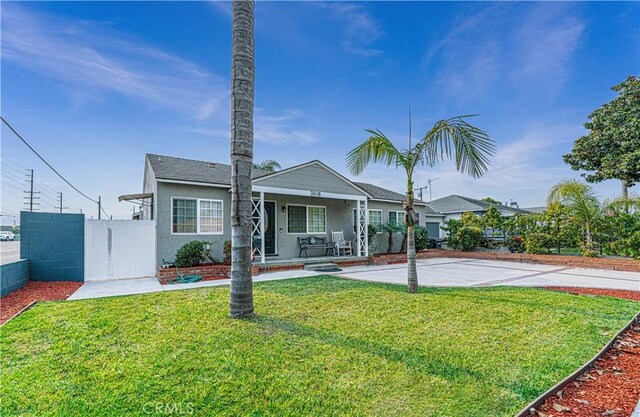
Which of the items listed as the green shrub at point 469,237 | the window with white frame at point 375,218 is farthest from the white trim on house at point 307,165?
the green shrub at point 469,237

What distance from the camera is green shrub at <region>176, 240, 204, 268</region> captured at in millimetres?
9812

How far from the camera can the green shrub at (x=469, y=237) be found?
17059 millimetres

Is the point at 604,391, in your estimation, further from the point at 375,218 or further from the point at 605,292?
the point at 375,218

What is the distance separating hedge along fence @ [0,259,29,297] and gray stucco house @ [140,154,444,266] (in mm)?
3263

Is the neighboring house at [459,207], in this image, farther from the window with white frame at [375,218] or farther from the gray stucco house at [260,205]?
the gray stucco house at [260,205]

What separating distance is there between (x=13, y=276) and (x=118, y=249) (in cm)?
282

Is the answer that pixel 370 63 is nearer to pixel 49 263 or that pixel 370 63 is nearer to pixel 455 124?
pixel 455 124

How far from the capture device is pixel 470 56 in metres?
11.5

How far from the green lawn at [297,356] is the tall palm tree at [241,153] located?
0.53 metres

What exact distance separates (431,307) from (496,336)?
1519mm

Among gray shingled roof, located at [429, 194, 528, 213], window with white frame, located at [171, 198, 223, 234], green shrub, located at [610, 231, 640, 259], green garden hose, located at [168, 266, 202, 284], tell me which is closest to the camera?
green garden hose, located at [168, 266, 202, 284]

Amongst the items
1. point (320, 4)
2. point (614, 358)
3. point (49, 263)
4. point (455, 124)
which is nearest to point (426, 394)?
point (614, 358)
